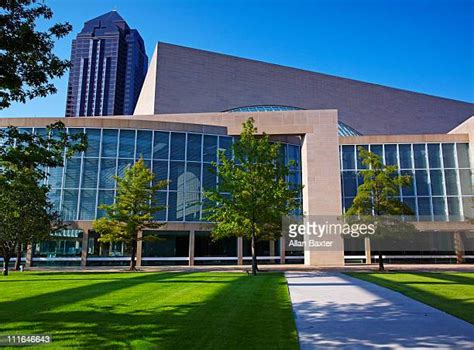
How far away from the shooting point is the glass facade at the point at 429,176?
128 feet

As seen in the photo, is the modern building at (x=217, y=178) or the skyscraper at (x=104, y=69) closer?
the modern building at (x=217, y=178)

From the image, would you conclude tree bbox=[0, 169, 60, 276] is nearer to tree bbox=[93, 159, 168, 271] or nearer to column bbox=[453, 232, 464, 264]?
tree bbox=[93, 159, 168, 271]

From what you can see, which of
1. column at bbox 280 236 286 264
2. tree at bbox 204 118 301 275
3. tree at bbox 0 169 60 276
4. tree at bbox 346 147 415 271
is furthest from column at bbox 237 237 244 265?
tree at bbox 0 169 60 276

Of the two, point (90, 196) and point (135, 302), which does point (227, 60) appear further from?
point (135, 302)

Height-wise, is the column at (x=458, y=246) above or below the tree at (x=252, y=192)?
below

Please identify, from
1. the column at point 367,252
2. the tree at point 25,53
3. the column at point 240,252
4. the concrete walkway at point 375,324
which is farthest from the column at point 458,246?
the tree at point 25,53

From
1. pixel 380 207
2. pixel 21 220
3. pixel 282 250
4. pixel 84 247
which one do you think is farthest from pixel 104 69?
pixel 380 207

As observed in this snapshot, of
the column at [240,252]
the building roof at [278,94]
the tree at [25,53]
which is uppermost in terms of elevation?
the building roof at [278,94]

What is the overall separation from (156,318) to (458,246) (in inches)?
1410

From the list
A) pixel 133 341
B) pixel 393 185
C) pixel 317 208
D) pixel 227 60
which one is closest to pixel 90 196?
pixel 317 208

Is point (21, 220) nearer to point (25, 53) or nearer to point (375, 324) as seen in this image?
point (25, 53)

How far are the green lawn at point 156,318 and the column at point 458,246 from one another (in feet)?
96.7

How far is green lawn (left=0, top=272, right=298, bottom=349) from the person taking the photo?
640 centimetres

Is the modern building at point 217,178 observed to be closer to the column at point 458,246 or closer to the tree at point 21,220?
the column at point 458,246
